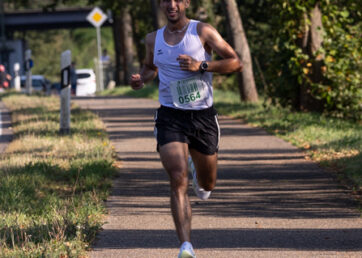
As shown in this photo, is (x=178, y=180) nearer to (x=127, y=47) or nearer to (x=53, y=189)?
(x=53, y=189)

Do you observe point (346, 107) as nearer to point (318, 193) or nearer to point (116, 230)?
point (318, 193)

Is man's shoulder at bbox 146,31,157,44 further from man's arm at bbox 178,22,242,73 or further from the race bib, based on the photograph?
the race bib

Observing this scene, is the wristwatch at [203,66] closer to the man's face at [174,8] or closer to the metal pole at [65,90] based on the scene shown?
the man's face at [174,8]

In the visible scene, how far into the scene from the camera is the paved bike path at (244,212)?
250 inches

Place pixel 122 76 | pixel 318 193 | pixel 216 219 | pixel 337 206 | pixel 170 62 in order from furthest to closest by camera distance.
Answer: pixel 122 76
pixel 318 193
pixel 337 206
pixel 216 219
pixel 170 62

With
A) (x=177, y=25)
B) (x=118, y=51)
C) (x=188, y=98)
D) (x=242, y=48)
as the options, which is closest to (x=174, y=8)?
(x=177, y=25)

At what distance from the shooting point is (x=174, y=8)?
6188 mm

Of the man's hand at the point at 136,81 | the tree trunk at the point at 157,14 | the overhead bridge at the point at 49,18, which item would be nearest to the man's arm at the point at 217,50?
the man's hand at the point at 136,81

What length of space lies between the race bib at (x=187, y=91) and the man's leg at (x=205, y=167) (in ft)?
1.58

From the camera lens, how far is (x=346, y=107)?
16.7 metres

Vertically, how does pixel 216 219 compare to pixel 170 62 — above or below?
below

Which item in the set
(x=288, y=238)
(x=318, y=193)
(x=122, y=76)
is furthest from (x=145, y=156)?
(x=122, y=76)

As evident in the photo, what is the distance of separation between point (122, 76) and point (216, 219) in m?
35.0

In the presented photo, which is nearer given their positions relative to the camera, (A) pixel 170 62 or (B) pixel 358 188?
(A) pixel 170 62
